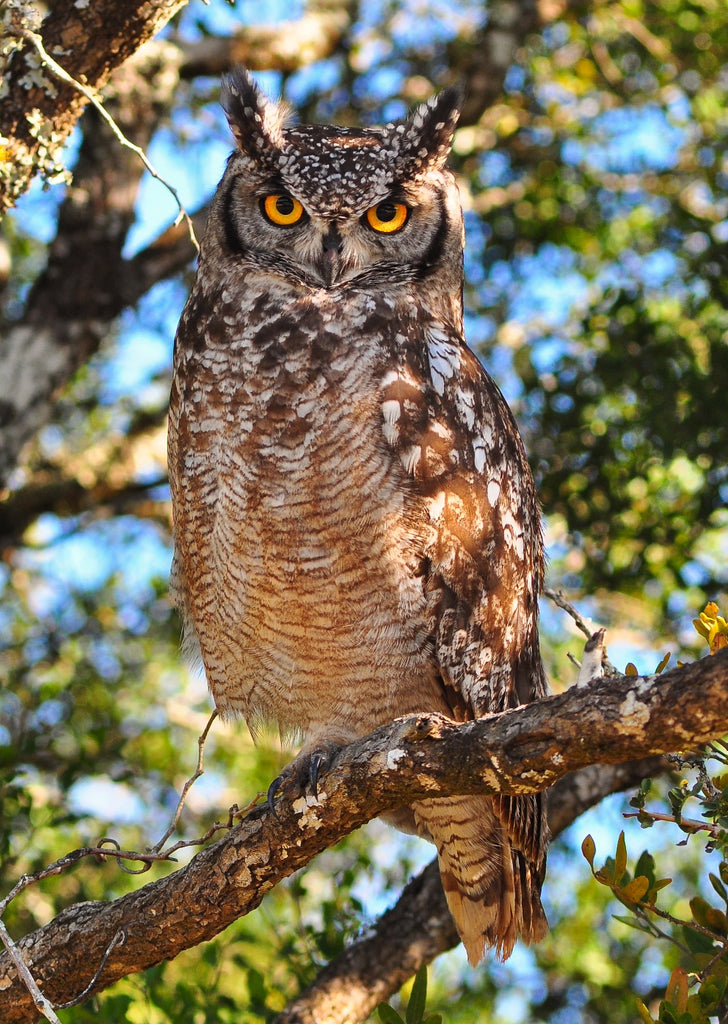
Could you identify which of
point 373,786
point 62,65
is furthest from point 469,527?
point 62,65

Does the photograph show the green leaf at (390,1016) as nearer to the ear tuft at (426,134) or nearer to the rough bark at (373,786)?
the rough bark at (373,786)

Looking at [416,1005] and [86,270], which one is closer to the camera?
[416,1005]

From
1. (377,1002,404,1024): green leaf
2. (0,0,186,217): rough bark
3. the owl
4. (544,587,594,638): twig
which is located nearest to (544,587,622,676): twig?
(544,587,594,638): twig

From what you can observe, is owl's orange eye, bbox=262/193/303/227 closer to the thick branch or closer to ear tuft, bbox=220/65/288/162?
ear tuft, bbox=220/65/288/162

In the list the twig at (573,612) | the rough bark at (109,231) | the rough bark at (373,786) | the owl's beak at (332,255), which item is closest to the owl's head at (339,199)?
the owl's beak at (332,255)

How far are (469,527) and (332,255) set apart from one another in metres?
0.82

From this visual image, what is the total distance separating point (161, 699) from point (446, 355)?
2946 mm

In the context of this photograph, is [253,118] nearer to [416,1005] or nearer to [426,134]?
[426,134]

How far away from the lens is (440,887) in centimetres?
357

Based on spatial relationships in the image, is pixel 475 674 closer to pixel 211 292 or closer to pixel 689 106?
pixel 211 292

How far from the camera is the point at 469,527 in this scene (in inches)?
112

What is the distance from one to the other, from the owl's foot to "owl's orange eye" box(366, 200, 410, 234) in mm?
→ 1431

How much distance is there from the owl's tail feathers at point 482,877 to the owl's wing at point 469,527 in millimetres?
82

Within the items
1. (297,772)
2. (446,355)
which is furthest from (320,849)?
(446,355)
